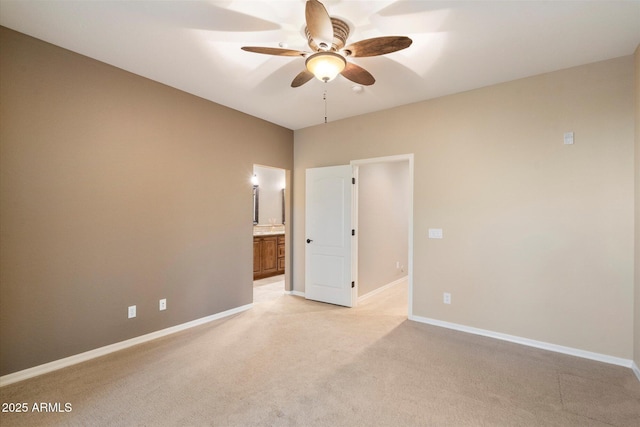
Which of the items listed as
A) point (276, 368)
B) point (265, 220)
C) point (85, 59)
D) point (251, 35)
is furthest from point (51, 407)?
point (265, 220)

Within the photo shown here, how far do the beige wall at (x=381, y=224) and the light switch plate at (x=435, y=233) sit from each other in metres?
1.17

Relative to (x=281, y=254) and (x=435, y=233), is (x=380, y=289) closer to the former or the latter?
(x=435, y=233)

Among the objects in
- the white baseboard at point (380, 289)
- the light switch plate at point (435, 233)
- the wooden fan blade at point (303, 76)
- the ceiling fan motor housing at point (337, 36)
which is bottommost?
the white baseboard at point (380, 289)

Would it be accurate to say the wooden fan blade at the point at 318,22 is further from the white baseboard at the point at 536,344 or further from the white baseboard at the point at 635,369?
the white baseboard at the point at 635,369

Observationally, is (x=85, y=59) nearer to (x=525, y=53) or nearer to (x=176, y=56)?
(x=176, y=56)

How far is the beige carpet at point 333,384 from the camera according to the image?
6.52 ft

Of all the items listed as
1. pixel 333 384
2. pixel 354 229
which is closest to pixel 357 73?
pixel 354 229

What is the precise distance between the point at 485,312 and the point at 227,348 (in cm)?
280

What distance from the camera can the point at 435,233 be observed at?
3.70 meters

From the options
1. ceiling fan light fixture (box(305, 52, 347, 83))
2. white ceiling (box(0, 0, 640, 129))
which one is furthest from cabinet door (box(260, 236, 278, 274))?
ceiling fan light fixture (box(305, 52, 347, 83))

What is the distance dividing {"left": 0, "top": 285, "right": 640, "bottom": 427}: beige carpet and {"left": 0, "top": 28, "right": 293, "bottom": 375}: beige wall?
16.5 inches

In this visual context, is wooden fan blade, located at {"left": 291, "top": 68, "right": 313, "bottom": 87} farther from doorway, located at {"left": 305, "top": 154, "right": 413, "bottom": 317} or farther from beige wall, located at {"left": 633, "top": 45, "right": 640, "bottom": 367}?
beige wall, located at {"left": 633, "top": 45, "right": 640, "bottom": 367}

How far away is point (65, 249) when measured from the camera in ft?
8.70

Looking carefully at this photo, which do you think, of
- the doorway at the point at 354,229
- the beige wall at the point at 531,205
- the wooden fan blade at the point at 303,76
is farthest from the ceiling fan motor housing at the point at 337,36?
the doorway at the point at 354,229
